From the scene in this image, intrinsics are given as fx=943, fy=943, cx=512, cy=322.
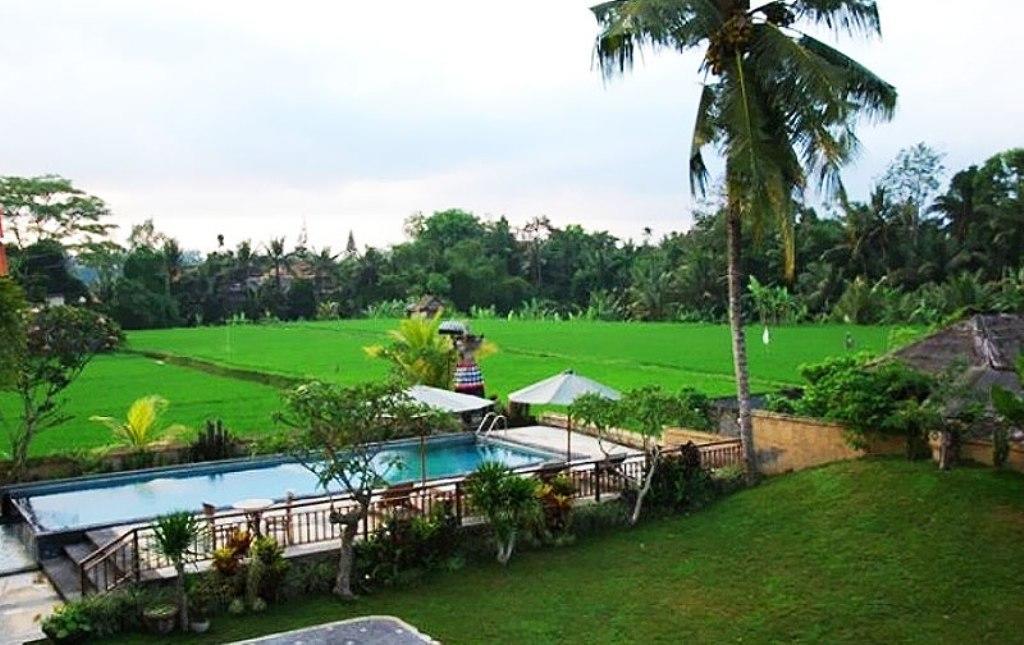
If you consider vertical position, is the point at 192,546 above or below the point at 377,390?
below

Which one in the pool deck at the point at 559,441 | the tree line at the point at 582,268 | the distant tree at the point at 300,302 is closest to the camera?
the pool deck at the point at 559,441

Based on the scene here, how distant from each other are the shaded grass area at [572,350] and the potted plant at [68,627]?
58.2 feet

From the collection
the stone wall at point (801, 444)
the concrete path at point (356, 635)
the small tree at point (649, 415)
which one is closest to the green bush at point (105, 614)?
the concrete path at point (356, 635)

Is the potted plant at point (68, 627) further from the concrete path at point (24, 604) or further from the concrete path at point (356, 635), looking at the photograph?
the concrete path at point (356, 635)

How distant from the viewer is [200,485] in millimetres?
15266

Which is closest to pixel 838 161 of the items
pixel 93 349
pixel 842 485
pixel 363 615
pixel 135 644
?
pixel 842 485

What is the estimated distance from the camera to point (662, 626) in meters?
8.24

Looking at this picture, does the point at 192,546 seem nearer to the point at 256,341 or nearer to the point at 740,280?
the point at 740,280

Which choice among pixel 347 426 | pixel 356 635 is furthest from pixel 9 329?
pixel 356 635

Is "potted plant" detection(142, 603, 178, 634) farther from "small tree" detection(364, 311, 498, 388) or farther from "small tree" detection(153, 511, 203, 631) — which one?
"small tree" detection(364, 311, 498, 388)

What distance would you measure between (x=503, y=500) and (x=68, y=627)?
4.39m

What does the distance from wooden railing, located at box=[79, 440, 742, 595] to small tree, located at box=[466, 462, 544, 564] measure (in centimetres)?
37

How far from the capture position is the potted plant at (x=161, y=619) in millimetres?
8547

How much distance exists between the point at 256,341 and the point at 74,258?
1562 cm
